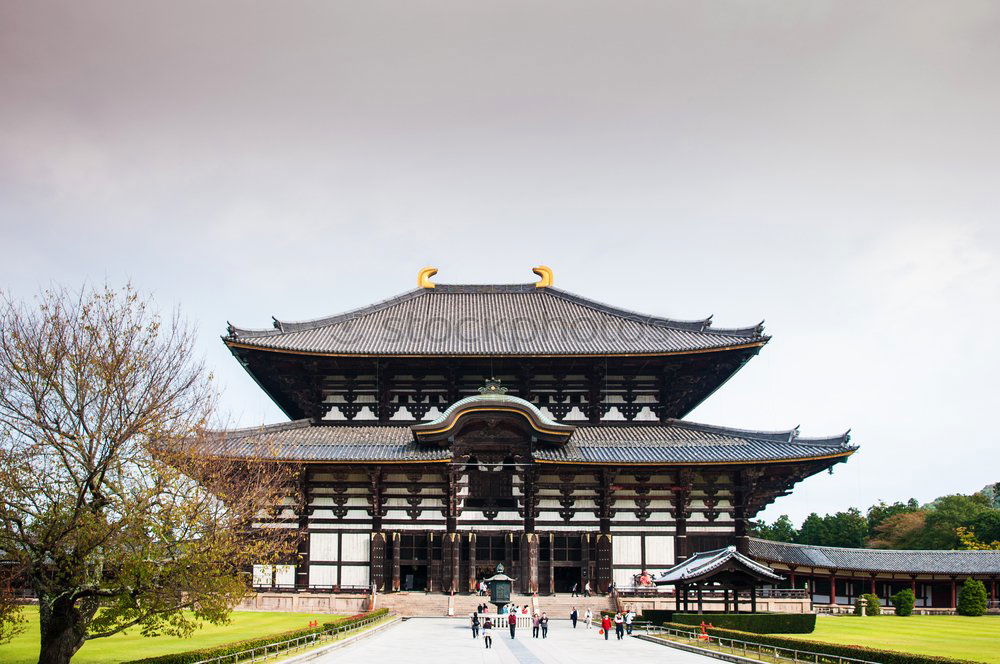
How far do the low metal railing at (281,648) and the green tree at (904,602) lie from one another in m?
34.0

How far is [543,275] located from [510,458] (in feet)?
61.6

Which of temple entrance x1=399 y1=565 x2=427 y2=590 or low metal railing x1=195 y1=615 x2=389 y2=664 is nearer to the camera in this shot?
low metal railing x1=195 y1=615 x2=389 y2=664

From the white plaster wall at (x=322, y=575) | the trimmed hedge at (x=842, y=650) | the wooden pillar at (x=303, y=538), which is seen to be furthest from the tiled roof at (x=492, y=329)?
the trimmed hedge at (x=842, y=650)

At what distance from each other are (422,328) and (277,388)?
383 inches

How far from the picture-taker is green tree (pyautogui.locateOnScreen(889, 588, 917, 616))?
50000 millimetres

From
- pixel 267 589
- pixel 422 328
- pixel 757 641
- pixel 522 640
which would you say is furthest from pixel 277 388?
pixel 757 641

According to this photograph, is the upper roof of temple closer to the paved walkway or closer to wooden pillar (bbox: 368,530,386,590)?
wooden pillar (bbox: 368,530,386,590)

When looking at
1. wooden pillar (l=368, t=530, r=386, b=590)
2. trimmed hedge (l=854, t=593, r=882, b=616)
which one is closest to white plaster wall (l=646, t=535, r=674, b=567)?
trimmed hedge (l=854, t=593, r=882, b=616)

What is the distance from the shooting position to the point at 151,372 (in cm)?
2305

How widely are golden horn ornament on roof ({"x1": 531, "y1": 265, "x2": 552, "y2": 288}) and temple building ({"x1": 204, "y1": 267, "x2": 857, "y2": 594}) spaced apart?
1091cm

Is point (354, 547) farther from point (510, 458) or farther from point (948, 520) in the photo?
point (948, 520)

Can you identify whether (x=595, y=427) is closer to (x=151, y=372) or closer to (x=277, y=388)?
(x=277, y=388)

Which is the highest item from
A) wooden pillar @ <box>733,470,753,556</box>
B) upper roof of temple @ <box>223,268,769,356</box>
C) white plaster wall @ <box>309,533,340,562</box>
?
upper roof of temple @ <box>223,268,769,356</box>

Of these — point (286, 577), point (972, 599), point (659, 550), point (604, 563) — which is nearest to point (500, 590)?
point (604, 563)
